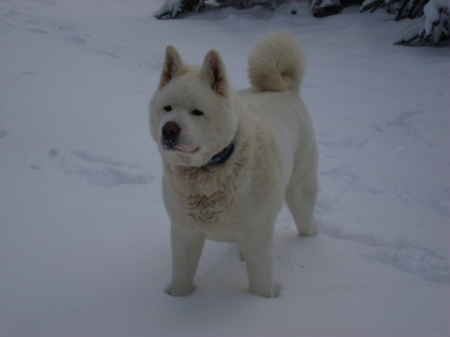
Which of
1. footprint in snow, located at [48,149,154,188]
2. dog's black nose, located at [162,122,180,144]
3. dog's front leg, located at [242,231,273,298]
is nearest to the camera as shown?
dog's black nose, located at [162,122,180,144]

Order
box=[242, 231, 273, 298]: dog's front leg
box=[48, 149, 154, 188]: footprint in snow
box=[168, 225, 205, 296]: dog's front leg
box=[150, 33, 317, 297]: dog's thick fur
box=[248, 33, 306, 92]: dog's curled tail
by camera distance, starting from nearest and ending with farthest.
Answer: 1. box=[150, 33, 317, 297]: dog's thick fur
2. box=[242, 231, 273, 298]: dog's front leg
3. box=[168, 225, 205, 296]: dog's front leg
4. box=[248, 33, 306, 92]: dog's curled tail
5. box=[48, 149, 154, 188]: footprint in snow

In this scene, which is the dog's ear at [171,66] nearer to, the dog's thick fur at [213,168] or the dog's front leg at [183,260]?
the dog's thick fur at [213,168]

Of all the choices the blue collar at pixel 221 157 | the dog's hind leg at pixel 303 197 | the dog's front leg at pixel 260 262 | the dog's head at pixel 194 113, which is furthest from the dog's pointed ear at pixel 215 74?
the dog's hind leg at pixel 303 197

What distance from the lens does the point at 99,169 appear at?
3.40 meters

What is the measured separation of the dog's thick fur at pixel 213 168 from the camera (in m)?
1.83

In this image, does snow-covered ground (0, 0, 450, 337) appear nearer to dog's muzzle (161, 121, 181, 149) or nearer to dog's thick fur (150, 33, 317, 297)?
dog's thick fur (150, 33, 317, 297)

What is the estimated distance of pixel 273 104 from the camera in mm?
2514

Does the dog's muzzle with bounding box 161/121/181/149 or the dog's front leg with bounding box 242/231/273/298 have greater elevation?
the dog's muzzle with bounding box 161/121/181/149

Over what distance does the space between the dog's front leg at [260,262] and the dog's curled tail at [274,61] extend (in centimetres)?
121

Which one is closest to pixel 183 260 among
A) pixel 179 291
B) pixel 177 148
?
pixel 179 291

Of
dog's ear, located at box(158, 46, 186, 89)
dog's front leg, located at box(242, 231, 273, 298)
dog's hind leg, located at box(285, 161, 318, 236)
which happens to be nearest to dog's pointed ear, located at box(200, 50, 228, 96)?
dog's ear, located at box(158, 46, 186, 89)

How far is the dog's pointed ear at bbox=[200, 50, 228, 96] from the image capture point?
1.91 m

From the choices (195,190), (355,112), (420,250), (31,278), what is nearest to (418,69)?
(355,112)

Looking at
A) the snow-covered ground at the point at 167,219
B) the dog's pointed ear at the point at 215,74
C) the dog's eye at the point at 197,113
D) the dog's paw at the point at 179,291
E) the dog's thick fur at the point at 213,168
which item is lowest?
the dog's paw at the point at 179,291
